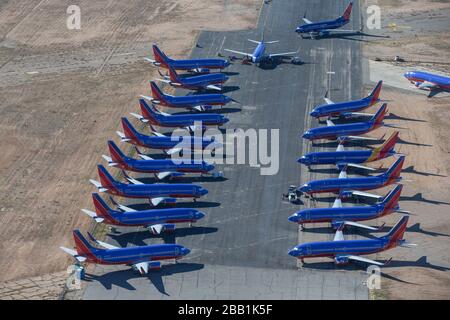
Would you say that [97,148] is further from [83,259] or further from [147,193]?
[83,259]

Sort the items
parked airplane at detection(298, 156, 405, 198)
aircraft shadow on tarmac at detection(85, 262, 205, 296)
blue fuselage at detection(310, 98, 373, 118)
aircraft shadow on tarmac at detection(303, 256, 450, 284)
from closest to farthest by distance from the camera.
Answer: aircraft shadow on tarmac at detection(85, 262, 205, 296)
aircraft shadow on tarmac at detection(303, 256, 450, 284)
parked airplane at detection(298, 156, 405, 198)
blue fuselage at detection(310, 98, 373, 118)

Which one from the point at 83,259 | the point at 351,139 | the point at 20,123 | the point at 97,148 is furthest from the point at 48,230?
the point at 351,139

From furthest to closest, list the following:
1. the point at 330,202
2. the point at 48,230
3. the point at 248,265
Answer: the point at 330,202 < the point at 48,230 < the point at 248,265

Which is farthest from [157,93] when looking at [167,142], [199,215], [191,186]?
[199,215]

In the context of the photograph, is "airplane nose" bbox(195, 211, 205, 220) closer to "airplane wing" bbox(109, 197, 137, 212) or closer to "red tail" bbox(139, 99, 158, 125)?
"airplane wing" bbox(109, 197, 137, 212)

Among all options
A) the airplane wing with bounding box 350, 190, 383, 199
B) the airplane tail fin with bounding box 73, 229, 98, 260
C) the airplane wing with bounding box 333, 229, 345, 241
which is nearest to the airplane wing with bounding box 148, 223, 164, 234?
the airplane tail fin with bounding box 73, 229, 98, 260

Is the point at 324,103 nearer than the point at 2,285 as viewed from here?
No
